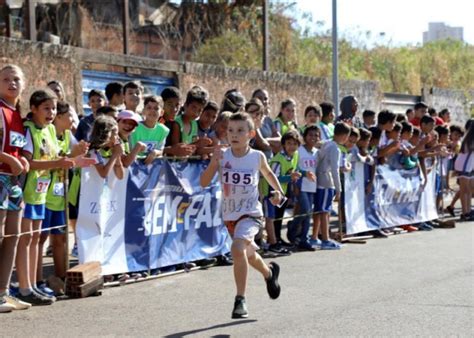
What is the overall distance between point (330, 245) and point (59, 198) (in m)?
4.81

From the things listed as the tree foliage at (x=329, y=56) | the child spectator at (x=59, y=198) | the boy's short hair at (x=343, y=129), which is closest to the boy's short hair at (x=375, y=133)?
the boy's short hair at (x=343, y=129)

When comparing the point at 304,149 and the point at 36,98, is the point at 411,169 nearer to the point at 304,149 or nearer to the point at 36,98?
the point at 304,149

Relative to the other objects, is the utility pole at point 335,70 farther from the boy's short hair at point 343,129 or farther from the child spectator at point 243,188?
the child spectator at point 243,188

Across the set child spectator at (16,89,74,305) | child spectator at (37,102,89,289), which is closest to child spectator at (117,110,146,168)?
child spectator at (37,102,89,289)

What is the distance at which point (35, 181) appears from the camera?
8.21 m

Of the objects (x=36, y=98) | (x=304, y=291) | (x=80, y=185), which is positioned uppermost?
(x=36, y=98)

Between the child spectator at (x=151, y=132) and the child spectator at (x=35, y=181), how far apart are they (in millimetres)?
1650

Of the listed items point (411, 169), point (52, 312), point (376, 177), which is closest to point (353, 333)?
point (52, 312)

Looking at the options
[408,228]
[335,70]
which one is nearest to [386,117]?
[408,228]

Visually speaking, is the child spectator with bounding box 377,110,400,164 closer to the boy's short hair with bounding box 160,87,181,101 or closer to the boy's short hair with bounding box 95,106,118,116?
the boy's short hair with bounding box 160,87,181,101

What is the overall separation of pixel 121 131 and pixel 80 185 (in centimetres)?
79

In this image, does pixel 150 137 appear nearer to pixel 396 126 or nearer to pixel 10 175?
pixel 10 175

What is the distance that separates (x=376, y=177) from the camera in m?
14.1

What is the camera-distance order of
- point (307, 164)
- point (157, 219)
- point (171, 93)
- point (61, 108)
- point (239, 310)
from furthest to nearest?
→ point (307, 164) → point (171, 93) → point (157, 219) → point (61, 108) → point (239, 310)
